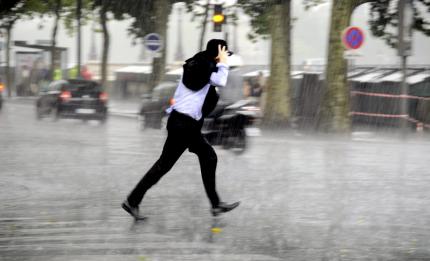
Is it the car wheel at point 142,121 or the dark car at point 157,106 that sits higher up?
the dark car at point 157,106

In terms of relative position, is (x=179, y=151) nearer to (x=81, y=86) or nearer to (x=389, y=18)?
(x=81, y=86)

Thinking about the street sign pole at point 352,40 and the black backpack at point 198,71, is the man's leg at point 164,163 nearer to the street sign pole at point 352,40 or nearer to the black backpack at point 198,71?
the black backpack at point 198,71

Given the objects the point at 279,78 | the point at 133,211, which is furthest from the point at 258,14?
the point at 133,211

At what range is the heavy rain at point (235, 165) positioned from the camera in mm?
7379

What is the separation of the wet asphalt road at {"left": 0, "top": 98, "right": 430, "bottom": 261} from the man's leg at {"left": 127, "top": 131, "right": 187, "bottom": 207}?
24cm

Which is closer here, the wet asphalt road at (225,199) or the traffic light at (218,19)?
the wet asphalt road at (225,199)

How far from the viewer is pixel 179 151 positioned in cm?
852

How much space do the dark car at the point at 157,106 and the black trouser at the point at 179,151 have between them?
49.7 ft

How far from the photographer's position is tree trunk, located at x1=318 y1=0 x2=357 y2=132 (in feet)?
80.5

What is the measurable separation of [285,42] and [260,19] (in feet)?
20.2

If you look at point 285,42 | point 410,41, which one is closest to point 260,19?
point 285,42

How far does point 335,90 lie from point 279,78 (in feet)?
7.74

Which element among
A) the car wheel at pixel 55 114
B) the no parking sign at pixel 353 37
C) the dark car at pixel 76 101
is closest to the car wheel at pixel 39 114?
the dark car at pixel 76 101

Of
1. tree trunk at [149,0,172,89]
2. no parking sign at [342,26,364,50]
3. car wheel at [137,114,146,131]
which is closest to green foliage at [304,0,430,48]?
no parking sign at [342,26,364,50]
